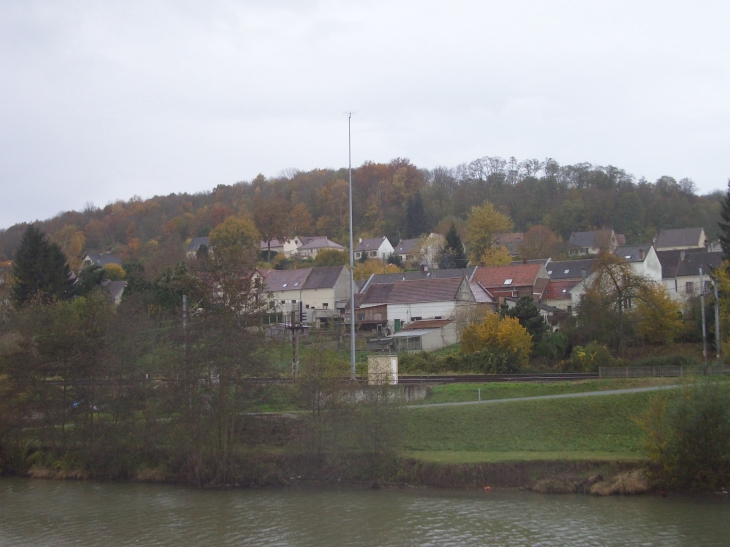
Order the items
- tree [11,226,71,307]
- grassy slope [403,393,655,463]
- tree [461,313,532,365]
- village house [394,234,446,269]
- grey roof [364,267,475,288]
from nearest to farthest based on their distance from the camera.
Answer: grassy slope [403,393,655,463] → tree [461,313,532,365] → tree [11,226,71,307] → grey roof [364,267,475,288] → village house [394,234,446,269]

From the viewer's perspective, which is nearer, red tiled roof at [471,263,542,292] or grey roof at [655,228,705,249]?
red tiled roof at [471,263,542,292]

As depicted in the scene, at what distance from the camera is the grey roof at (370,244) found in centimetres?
10162

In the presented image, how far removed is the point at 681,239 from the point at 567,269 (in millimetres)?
27846

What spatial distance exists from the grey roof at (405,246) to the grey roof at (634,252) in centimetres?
3427

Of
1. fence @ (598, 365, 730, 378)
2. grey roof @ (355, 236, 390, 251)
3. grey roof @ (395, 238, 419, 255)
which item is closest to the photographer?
fence @ (598, 365, 730, 378)

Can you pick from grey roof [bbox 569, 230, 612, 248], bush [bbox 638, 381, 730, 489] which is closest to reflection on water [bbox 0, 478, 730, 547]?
bush [bbox 638, 381, 730, 489]

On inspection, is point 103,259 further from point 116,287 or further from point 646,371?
point 646,371

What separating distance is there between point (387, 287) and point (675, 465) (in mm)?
39590

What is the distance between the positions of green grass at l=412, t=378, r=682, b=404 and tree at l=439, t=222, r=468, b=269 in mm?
48819

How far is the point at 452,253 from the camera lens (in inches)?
3278

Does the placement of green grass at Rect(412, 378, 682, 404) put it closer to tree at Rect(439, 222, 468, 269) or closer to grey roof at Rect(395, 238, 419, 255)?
tree at Rect(439, 222, 468, 269)

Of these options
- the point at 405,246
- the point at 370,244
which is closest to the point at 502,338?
the point at 405,246

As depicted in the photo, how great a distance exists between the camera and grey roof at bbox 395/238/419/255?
330 ft

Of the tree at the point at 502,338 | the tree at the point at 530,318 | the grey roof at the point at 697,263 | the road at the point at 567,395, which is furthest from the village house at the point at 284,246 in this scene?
the road at the point at 567,395
